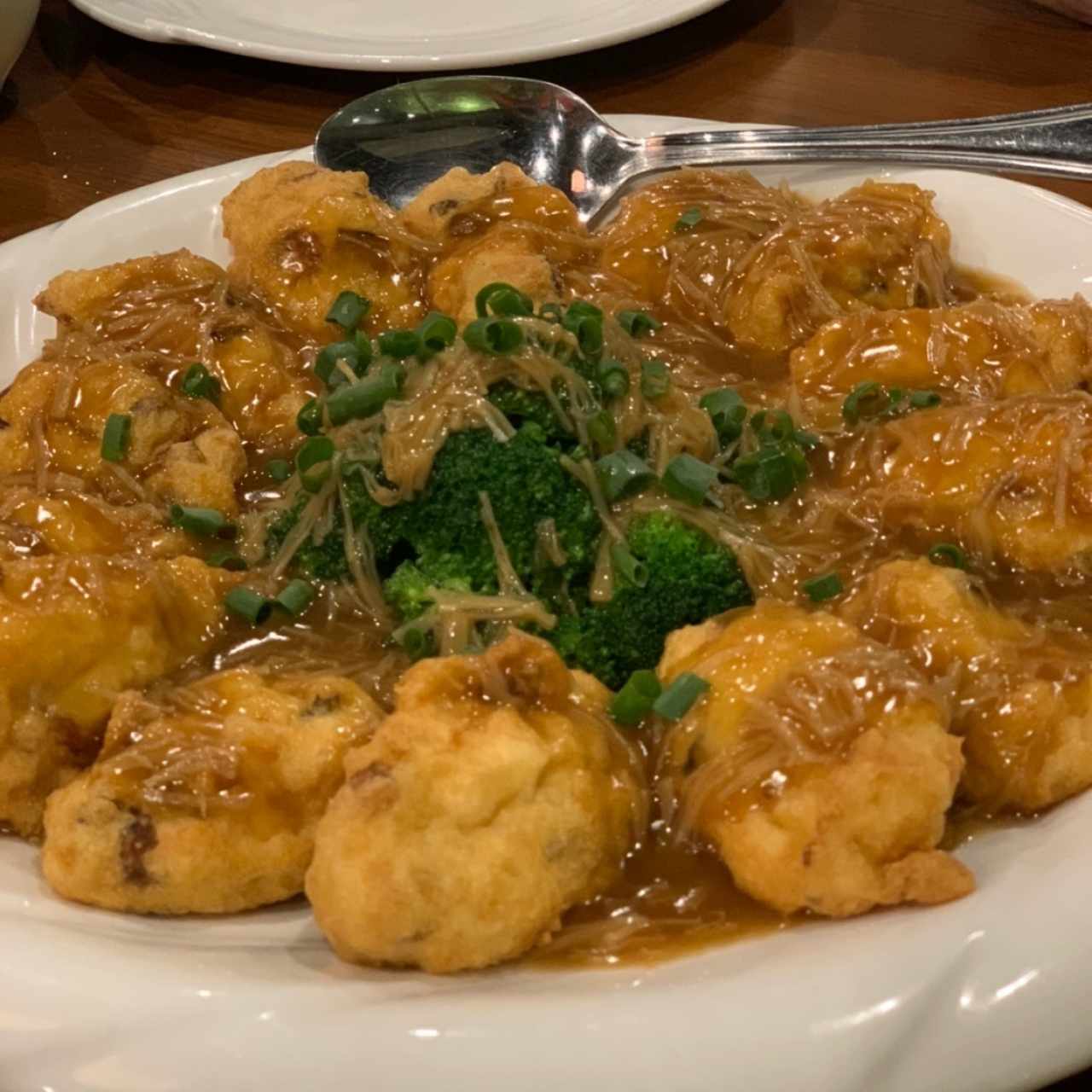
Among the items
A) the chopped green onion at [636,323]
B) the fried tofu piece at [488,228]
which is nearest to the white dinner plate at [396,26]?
the fried tofu piece at [488,228]

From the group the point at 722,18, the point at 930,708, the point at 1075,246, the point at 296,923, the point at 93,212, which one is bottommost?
the point at 296,923

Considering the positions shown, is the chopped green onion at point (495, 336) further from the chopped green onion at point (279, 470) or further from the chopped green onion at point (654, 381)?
the chopped green onion at point (279, 470)

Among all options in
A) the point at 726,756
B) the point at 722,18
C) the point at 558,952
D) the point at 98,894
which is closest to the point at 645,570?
the point at 726,756

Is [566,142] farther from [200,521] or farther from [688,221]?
[200,521]

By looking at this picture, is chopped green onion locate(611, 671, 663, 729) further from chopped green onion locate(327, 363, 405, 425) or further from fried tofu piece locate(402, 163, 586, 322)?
fried tofu piece locate(402, 163, 586, 322)

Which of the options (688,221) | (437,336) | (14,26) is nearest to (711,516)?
(437,336)

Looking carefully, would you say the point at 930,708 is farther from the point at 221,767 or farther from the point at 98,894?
the point at 98,894

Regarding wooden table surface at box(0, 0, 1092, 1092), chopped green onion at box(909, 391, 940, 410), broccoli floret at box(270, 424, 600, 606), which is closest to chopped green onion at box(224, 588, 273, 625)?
broccoli floret at box(270, 424, 600, 606)
